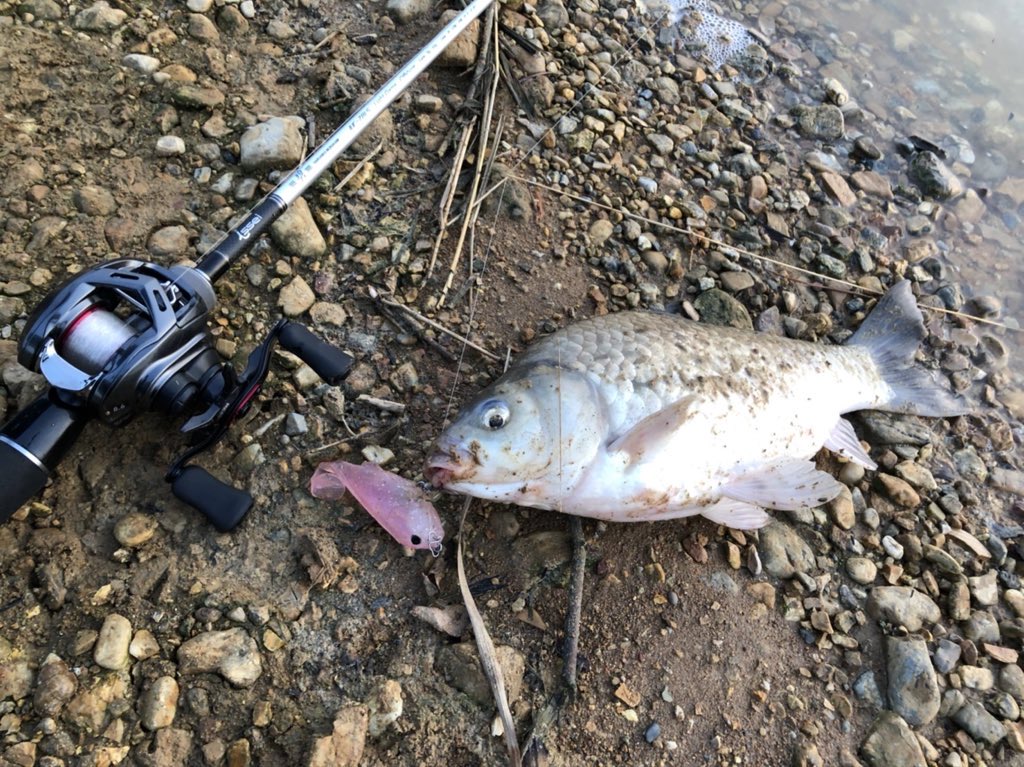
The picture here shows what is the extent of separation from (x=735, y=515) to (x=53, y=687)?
109 inches

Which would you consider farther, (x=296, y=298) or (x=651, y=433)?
(x=296, y=298)

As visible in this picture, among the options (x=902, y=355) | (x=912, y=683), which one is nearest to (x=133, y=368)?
(x=912, y=683)

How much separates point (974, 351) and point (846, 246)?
1074 mm

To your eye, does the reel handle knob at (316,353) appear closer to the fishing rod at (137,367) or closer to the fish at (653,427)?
the fishing rod at (137,367)

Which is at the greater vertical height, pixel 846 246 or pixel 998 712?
pixel 846 246

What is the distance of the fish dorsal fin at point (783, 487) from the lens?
3145 millimetres

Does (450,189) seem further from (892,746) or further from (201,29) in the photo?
(892,746)

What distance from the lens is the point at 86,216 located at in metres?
3.39

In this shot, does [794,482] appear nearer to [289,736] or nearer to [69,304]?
[289,736]

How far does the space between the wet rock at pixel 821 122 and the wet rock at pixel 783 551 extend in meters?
3.17

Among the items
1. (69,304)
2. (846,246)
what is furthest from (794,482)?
(69,304)

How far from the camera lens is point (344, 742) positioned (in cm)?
249

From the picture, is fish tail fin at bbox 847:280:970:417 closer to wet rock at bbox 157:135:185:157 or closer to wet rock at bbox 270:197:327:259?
wet rock at bbox 270:197:327:259

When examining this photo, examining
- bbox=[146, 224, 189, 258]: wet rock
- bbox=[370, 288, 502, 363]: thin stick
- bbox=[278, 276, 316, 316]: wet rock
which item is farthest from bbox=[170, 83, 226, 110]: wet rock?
A: bbox=[370, 288, 502, 363]: thin stick
